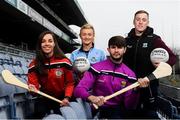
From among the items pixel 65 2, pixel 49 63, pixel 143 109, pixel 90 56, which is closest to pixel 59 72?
pixel 49 63

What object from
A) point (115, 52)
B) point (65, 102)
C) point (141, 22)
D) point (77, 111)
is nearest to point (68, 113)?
point (77, 111)

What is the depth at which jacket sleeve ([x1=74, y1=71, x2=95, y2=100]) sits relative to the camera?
4277mm

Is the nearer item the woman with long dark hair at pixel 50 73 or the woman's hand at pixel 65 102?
the woman's hand at pixel 65 102

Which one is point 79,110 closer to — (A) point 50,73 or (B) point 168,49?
(A) point 50,73

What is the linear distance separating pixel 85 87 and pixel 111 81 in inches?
11.0

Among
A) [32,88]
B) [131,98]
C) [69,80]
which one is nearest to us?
[131,98]

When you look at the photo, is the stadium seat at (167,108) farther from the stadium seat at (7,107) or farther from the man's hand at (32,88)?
the stadium seat at (7,107)

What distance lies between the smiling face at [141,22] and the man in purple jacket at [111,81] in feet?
2.01

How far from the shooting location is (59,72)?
4.96 metres

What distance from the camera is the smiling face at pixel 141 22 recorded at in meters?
4.91

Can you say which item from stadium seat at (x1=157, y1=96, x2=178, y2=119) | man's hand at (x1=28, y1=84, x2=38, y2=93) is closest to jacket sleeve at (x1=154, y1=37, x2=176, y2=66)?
stadium seat at (x1=157, y1=96, x2=178, y2=119)

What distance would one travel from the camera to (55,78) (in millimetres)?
4941

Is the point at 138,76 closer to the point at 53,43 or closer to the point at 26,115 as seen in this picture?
the point at 53,43

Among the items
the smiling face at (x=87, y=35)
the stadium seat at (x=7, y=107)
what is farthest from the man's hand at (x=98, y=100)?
the smiling face at (x=87, y=35)
